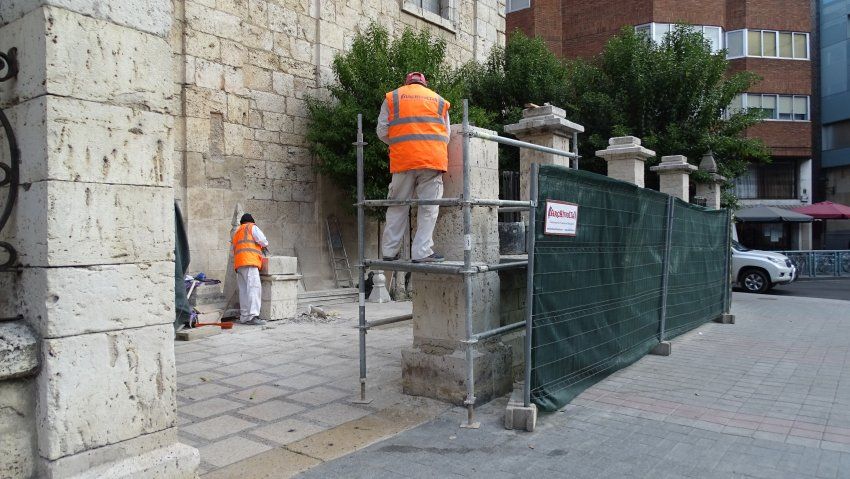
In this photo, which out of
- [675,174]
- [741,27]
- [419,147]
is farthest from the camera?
[741,27]

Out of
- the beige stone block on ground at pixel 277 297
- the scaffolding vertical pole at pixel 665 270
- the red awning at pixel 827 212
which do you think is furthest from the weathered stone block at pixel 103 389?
the red awning at pixel 827 212

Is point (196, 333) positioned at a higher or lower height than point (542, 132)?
lower

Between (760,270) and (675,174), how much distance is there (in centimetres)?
710

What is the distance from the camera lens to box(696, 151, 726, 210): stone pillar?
11687mm

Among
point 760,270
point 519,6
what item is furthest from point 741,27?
point 760,270

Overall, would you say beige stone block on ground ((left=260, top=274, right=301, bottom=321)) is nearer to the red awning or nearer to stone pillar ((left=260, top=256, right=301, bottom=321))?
stone pillar ((left=260, top=256, right=301, bottom=321))

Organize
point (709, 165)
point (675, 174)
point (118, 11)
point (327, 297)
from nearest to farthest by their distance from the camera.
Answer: point (118, 11) < point (675, 174) < point (327, 297) < point (709, 165)

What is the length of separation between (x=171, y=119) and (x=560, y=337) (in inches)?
128

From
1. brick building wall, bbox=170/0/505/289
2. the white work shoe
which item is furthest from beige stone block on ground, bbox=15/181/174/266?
brick building wall, bbox=170/0/505/289

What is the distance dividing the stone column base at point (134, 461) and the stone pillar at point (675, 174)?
30.7ft

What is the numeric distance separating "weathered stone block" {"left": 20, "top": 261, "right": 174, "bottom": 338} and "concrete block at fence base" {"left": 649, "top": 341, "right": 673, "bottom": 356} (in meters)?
5.69

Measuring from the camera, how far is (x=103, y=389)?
2809 millimetres

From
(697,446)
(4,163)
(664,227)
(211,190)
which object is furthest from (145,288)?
(211,190)

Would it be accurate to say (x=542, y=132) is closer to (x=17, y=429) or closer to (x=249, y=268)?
(x=249, y=268)
